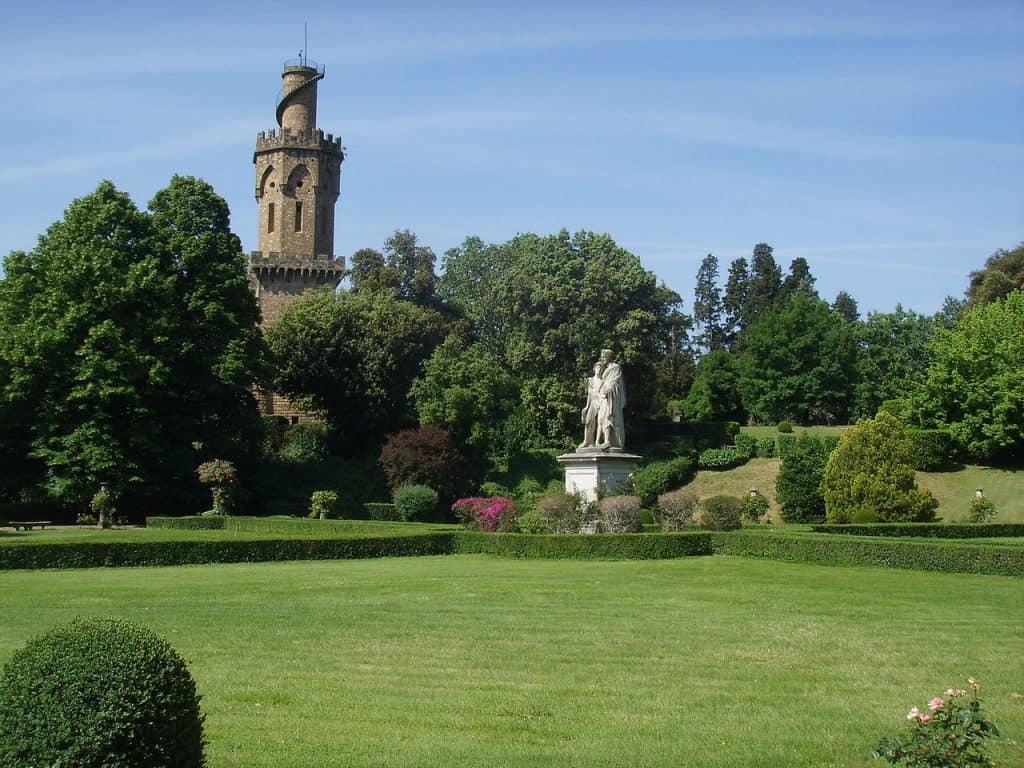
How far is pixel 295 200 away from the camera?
65.3 m

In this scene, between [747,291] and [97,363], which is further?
[747,291]

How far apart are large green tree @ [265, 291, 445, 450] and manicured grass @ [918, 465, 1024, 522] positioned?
23.9 metres

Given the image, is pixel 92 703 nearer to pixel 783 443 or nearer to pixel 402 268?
pixel 783 443

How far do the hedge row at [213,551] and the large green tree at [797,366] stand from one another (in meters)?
43.4

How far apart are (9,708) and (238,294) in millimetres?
40639

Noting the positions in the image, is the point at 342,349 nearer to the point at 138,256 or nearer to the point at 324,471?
the point at 324,471

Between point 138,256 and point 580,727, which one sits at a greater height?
point 138,256

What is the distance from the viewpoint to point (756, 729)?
10.5m

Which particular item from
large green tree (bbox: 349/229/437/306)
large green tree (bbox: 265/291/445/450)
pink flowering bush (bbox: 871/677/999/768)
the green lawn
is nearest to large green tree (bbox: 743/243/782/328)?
large green tree (bbox: 349/229/437/306)

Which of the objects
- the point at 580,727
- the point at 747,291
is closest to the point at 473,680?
the point at 580,727

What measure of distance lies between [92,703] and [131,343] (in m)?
36.9

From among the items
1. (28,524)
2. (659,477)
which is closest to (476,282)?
(659,477)

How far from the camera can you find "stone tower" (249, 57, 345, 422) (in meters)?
64.0

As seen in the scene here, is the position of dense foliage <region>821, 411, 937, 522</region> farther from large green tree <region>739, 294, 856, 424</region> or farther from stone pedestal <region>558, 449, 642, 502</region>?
large green tree <region>739, 294, 856, 424</region>
